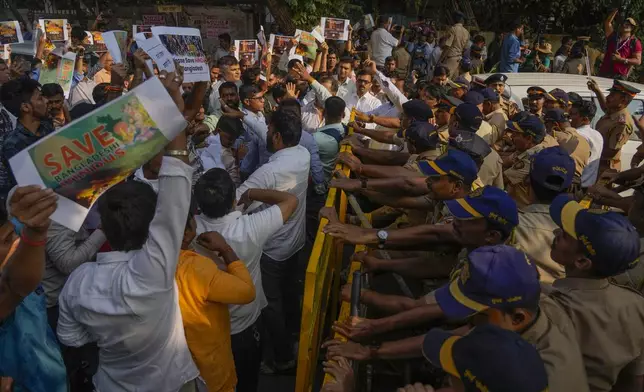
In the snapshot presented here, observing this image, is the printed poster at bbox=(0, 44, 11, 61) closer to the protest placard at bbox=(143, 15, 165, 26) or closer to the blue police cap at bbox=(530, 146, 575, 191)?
the protest placard at bbox=(143, 15, 165, 26)

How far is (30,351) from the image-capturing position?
7.46ft

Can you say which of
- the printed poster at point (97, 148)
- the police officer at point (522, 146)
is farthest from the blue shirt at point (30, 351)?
the police officer at point (522, 146)

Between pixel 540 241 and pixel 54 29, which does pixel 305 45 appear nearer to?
pixel 54 29

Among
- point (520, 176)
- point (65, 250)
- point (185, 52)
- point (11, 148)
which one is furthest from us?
point (520, 176)

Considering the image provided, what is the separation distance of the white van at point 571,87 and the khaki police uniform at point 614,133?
98 centimetres

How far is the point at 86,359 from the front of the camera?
318 cm

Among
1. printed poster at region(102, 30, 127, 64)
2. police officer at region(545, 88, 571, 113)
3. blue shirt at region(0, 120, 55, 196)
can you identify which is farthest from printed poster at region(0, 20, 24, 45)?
police officer at region(545, 88, 571, 113)

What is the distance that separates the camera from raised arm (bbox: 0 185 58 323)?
163 centimetres

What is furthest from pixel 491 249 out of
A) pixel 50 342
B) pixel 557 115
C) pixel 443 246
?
pixel 557 115

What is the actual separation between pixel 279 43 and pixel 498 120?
4.08m

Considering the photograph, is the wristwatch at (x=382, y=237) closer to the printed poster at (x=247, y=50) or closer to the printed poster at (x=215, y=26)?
the printed poster at (x=247, y=50)

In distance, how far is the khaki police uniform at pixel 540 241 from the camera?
2.88 metres

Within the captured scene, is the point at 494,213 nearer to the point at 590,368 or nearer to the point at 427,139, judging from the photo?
the point at 590,368

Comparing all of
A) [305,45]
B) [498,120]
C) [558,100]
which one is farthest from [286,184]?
[305,45]
